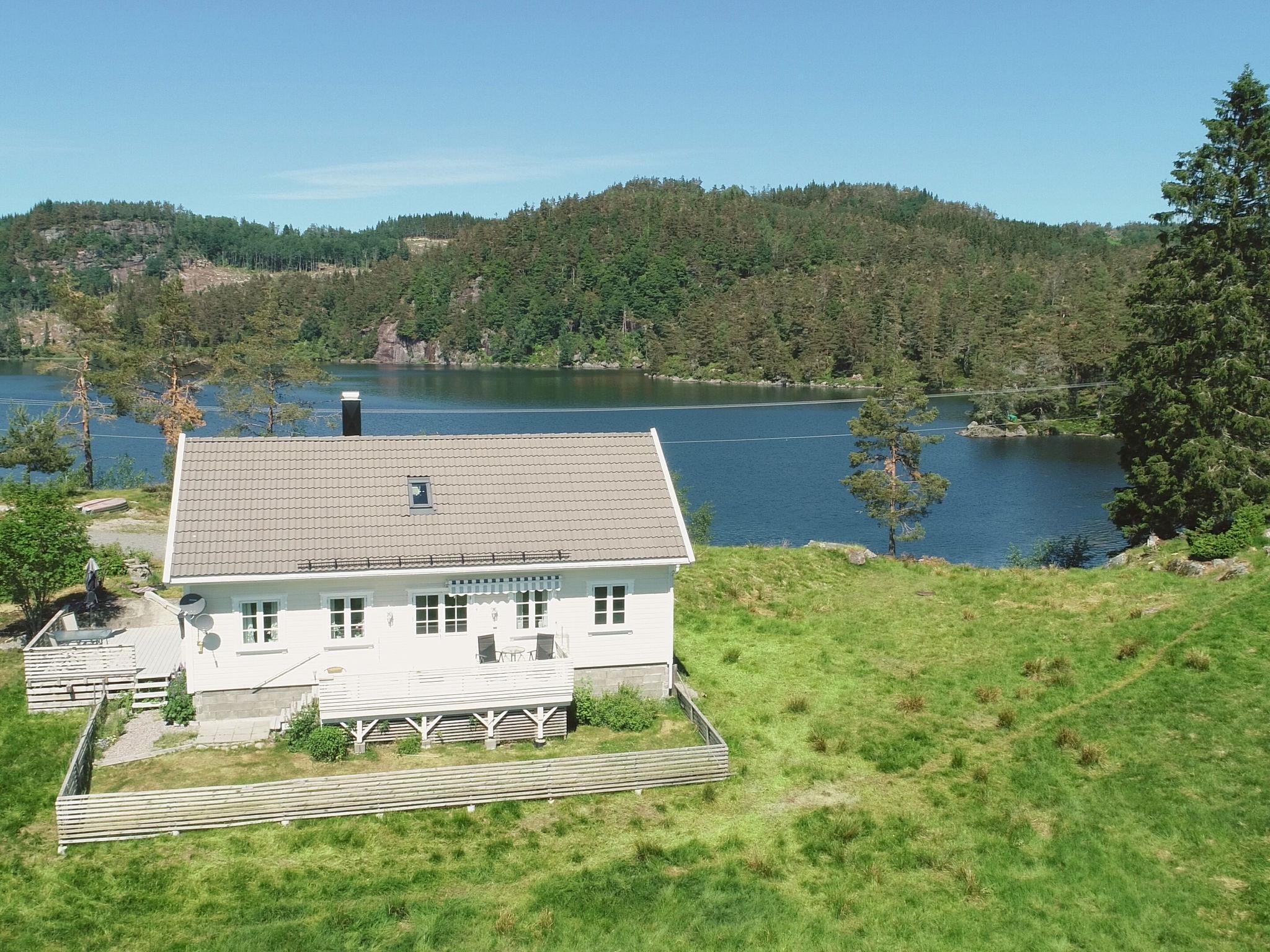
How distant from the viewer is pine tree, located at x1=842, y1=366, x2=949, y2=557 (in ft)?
Answer: 151

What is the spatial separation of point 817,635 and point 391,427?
227 ft

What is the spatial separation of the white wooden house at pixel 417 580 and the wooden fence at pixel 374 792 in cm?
228

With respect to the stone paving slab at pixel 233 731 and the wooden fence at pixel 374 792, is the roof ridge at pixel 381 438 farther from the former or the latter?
the wooden fence at pixel 374 792

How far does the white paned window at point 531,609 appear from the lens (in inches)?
888

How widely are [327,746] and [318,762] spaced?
0.37 meters

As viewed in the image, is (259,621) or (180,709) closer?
(259,621)

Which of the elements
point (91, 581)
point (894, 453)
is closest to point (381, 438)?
point (91, 581)

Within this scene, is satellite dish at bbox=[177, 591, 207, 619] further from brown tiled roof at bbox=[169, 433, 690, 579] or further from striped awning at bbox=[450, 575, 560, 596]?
striped awning at bbox=[450, 575, 560, 596]

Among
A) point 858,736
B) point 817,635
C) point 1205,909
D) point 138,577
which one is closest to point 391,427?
point 138,577

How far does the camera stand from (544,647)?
2233 cm

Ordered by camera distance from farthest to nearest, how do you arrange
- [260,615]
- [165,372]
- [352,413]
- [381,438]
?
[165,372] < [352,413] < [381,438] < [260,615]

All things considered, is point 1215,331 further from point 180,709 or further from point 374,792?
point 180,709

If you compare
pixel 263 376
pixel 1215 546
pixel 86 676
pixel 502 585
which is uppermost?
pixel 263 376

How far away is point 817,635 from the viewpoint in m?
28.5
